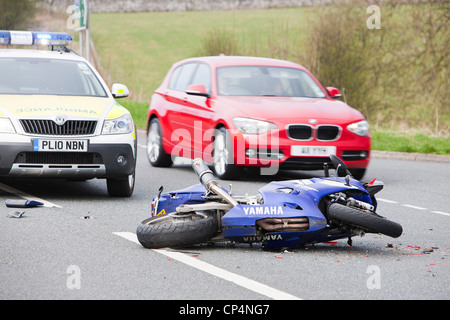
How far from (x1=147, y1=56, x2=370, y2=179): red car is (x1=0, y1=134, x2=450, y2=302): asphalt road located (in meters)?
2.76

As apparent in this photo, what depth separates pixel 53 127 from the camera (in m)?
10.0

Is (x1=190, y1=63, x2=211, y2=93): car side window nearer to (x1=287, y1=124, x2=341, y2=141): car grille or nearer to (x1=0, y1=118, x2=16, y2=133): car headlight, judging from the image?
(x1=287, y1=124, x2=341, y2=141): car grille

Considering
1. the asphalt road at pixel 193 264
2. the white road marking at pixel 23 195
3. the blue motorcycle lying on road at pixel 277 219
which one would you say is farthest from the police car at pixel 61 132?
the blue motorcycle lying on road at pixel 277 219

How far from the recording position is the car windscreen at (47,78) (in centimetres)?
1102

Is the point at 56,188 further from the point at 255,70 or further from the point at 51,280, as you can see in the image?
the point at 51,280

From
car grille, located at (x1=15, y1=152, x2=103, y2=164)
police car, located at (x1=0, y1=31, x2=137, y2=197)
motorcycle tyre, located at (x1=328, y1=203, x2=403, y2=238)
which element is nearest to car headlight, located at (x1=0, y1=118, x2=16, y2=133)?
police car, located at (x1=0, y1=31, x2=137, y2=197)

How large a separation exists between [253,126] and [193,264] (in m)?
6.13

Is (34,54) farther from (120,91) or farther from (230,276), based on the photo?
(230,276)

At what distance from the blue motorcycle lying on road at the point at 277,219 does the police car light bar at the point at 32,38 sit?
5.76 m

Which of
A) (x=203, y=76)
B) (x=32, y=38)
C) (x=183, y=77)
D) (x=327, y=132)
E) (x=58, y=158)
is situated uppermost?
(x=32, y=38)

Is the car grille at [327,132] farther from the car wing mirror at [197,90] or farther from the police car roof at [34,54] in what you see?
the police car roof at [34,54]

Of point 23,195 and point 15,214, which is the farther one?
point 23,195

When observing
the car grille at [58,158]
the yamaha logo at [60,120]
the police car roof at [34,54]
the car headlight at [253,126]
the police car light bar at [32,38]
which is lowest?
the car headlight at [253,126]

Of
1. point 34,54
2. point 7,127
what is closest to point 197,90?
point 34,54
